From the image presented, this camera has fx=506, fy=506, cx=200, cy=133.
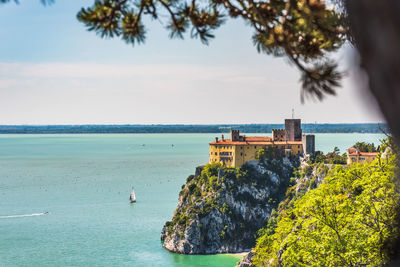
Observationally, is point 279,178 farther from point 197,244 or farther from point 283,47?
point 283,47

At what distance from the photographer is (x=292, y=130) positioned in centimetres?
9294

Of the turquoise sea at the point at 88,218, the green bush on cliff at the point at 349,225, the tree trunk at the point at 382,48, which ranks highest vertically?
the tree trunk at the point at 382,48

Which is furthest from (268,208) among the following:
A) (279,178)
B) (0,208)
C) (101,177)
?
(101,177)

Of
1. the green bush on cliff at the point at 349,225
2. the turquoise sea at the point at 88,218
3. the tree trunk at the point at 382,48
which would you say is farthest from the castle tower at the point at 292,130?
the tree trunk at the point at 382,48

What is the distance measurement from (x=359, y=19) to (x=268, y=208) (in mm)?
80756

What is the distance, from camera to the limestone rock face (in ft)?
248

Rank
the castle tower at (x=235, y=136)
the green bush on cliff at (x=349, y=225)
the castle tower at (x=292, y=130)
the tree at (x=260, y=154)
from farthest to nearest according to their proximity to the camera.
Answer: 1. the castle tower at (x=292, y=130)
2. the castle tower at (x=235, y=136)
3. the tree at (x=260, y=154)
4. the green bush on cliff at (x=349, y=225)

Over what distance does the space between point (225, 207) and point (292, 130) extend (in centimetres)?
2279

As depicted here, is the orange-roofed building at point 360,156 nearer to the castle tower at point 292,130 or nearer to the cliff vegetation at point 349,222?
the castle tower at point 292,130

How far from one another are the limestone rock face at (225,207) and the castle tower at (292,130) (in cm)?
722

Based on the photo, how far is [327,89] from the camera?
5738 mm

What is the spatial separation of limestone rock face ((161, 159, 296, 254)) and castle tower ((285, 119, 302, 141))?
7220 millimetres

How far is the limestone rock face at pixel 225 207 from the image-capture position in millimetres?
75688

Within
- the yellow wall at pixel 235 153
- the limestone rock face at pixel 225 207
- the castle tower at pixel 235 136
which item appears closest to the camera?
the limestone rock face at pixel 225 207
